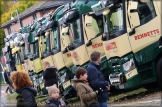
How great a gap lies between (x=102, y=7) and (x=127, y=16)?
1.33m

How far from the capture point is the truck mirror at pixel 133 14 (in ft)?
36.0

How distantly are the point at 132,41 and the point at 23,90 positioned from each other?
5.54 meters

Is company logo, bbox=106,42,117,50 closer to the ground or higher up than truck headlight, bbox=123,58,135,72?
higher up

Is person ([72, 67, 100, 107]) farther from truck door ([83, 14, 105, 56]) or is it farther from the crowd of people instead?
truck door ([83, 14, 105, 56])

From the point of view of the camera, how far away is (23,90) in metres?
6.49

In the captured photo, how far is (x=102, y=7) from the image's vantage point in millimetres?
12633

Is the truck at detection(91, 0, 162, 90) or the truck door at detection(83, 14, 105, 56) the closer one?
the truck at detection(91, 0, 162, 90)

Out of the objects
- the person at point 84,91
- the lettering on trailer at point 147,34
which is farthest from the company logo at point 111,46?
the person at point 84,91

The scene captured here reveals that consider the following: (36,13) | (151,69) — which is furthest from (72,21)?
(36,13)

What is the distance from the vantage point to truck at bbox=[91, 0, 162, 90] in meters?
11.0

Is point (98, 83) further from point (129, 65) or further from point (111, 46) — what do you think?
point (111, 46)

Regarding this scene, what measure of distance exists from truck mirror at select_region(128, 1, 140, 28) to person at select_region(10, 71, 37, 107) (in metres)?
5.12

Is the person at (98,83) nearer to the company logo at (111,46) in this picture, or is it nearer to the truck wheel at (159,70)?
the truck wheel at (159,70)

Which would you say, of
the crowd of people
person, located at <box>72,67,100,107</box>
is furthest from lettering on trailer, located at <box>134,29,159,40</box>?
person, located at <box>72,67,100,107</box>
